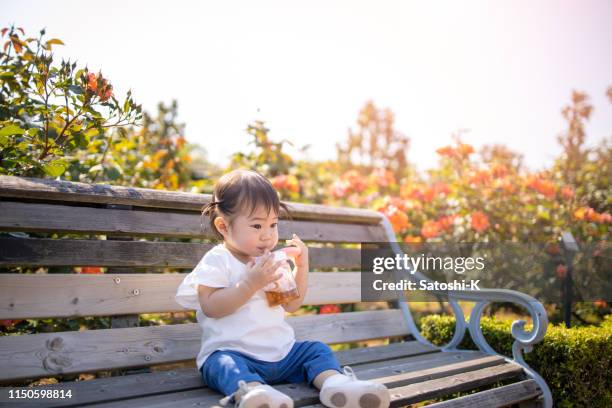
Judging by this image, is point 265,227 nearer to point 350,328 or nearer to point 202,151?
point 350,328

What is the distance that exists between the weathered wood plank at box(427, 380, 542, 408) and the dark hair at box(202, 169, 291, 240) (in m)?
1.03

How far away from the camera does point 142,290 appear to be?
2320 mm

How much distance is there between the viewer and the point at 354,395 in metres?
1.74

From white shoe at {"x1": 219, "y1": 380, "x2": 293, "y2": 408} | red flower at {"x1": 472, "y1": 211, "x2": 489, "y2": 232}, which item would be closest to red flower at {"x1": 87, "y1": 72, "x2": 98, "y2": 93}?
white shoe at {"x1": 219, "y1": 380, "x2": 293, "y2": 408}

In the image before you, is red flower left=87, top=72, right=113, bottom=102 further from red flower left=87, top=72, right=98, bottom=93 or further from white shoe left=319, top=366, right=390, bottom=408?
white shoe left=319, top=366, right=390, bottom=408

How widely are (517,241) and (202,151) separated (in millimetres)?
8955

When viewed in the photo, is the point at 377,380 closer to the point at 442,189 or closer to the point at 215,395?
the point at 215,395

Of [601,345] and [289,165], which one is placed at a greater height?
[289,165]

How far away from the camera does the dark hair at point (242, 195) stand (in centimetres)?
203

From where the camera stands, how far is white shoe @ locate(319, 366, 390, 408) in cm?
173

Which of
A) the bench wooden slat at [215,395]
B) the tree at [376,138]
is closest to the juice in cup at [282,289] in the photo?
the bench wooden slat at [215,395]

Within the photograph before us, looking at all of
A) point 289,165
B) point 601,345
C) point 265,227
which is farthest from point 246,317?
point 289,165

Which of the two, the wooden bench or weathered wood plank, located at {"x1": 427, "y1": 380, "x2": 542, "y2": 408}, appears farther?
weathered wood plank, located at {"x1": 427, "y1": 380, "x2": 542, "y2": 408}

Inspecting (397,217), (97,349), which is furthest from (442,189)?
(97,349)
